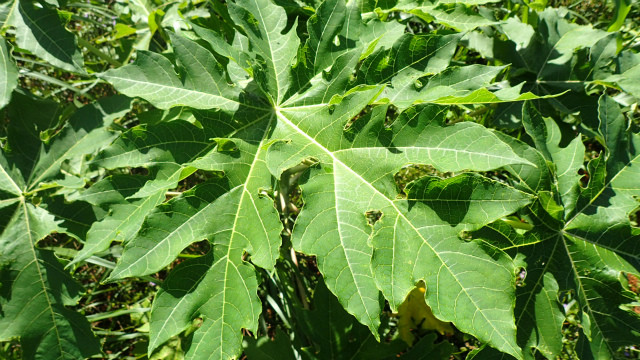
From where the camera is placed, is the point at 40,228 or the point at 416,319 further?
the point at 416,319

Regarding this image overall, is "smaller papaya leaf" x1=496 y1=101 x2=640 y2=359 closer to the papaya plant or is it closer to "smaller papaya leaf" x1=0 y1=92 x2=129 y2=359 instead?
the papaya plant

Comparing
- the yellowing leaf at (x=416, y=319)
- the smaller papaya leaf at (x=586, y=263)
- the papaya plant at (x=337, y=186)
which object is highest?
the papaya plant at (x=337, y=186)

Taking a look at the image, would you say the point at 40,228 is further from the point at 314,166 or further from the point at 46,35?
the point at 314,166

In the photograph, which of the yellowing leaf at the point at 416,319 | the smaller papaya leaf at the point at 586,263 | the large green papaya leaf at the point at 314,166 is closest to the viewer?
the large green papaya leaf at the point at 314,166

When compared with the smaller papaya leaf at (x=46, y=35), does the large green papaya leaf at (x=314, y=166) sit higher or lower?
lower

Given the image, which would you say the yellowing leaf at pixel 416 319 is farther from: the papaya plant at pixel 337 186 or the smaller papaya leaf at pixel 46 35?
the smaller papaya leaf at pixel 46 35

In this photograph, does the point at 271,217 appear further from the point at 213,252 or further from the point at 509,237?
the point at 509,237

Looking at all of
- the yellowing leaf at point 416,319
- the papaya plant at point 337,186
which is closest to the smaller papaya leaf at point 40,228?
the papaya plant at point 337,186

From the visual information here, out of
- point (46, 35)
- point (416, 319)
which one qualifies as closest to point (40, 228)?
point (46, 35)

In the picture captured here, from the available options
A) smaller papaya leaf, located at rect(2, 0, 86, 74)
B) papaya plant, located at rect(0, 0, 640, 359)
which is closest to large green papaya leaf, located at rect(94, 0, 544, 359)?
papaya plant, located at rect(0, 0, 640, 359)
